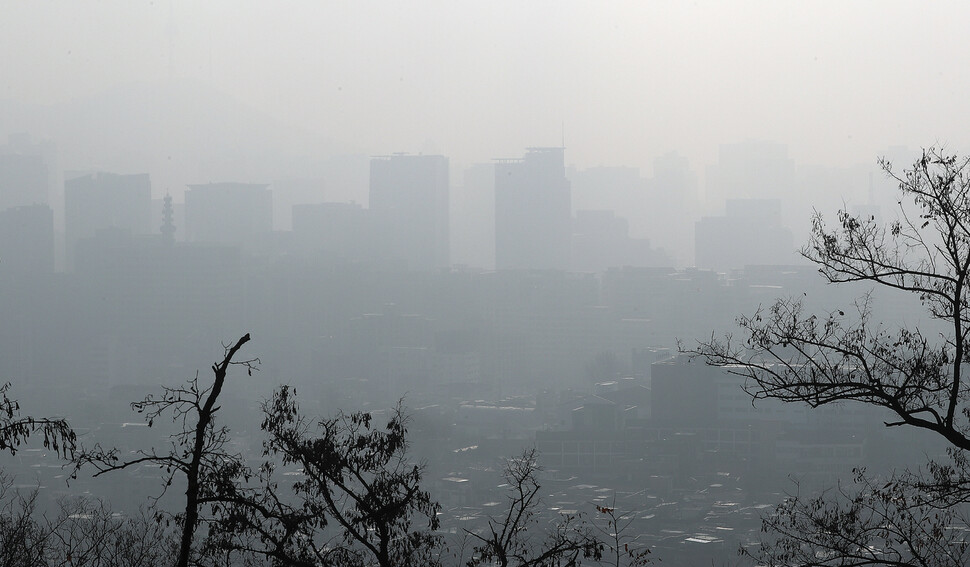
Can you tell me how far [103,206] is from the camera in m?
44.1

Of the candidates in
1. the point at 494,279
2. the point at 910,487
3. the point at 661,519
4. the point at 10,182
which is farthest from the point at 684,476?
the point at 10,182

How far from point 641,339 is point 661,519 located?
69.8 feet

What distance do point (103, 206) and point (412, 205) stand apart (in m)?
16.3

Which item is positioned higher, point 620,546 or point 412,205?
point 412,205

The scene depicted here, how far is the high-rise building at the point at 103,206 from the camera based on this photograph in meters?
43.6

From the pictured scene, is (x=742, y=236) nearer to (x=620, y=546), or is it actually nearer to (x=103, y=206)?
(x=103, y=206)

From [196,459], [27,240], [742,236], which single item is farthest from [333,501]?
[742,236]

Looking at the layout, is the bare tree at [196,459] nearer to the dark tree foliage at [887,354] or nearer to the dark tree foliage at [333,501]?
the dark tree foliage at [333,501]

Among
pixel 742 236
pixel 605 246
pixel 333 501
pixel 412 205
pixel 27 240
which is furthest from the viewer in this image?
pixel 412 205

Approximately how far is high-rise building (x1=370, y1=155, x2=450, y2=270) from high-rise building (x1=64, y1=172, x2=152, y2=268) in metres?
12.1

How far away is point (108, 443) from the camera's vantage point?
1812 cm

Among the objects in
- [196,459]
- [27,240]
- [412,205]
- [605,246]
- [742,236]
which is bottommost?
[196,459]

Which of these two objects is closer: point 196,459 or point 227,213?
point 196,459

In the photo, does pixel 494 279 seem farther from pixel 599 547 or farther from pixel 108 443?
pixel 599 547
